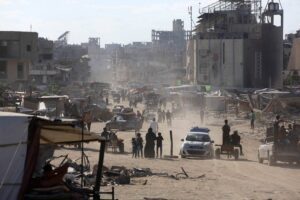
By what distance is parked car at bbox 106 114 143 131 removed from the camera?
50812 mm

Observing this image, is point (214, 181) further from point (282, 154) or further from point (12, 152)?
point (12, 152)

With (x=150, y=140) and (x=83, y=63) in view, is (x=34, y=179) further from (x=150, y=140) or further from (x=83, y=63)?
(x=83, y=63)

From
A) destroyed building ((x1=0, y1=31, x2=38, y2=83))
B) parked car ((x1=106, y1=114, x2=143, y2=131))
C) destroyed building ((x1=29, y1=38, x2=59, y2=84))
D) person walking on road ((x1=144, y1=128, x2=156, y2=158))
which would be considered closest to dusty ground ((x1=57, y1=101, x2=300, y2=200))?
person walking on road ((x1=144, y1=128, x2=156, y2=158))

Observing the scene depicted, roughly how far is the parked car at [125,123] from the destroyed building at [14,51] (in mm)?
34973

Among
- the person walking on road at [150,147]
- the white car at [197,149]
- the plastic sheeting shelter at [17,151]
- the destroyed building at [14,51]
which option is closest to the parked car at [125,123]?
the white car at [197,149]

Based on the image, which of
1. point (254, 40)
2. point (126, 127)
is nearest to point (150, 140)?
point (126, 127)

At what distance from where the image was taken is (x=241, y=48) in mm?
97000

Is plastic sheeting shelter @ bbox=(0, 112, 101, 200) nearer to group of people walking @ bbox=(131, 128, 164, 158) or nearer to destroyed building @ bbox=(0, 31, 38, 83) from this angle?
group of people walking @ bbox=(131, 128, 164, 158)

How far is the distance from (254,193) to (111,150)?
49.5 feet

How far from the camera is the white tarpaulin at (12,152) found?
12344 mm

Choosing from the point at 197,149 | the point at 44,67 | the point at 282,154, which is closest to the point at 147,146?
the point at 197,149

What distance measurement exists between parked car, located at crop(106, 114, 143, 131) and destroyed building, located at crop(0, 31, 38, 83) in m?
35.0

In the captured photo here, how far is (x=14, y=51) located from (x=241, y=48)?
98.2ft

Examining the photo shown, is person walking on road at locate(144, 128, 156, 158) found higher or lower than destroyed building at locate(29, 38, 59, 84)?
lower
